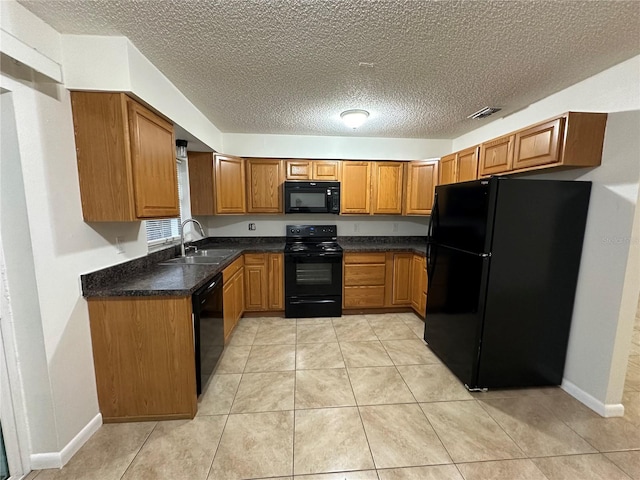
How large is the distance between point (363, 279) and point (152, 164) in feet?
8.80

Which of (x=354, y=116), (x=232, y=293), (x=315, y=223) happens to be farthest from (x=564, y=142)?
(x=232, y=293)

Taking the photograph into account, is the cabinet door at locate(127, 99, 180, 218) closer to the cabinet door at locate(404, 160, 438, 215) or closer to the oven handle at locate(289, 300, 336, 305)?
the oven handle at locate(289, 300, 336, 305)

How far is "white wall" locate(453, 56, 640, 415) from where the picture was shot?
67.2 inches

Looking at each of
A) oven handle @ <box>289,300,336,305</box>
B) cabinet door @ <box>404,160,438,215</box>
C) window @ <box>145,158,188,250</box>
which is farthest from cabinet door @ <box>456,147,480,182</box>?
window @ <box>145,158,188,250</box>

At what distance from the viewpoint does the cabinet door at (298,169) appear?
11.6ft

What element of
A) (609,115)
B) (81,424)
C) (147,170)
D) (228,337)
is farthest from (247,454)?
(609,115)

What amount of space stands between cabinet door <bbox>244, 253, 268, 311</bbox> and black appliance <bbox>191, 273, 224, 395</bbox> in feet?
3.27

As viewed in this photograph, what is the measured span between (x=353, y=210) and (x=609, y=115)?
8.06 feet

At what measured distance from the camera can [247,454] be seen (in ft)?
5.05

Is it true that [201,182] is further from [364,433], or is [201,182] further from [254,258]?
[364,433]

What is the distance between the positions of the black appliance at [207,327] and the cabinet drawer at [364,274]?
1.72m

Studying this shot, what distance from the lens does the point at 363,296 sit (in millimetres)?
3543

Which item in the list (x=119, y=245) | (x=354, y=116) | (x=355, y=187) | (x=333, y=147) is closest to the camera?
(x=119, y=245)

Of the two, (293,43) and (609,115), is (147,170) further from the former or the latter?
(609,115)
